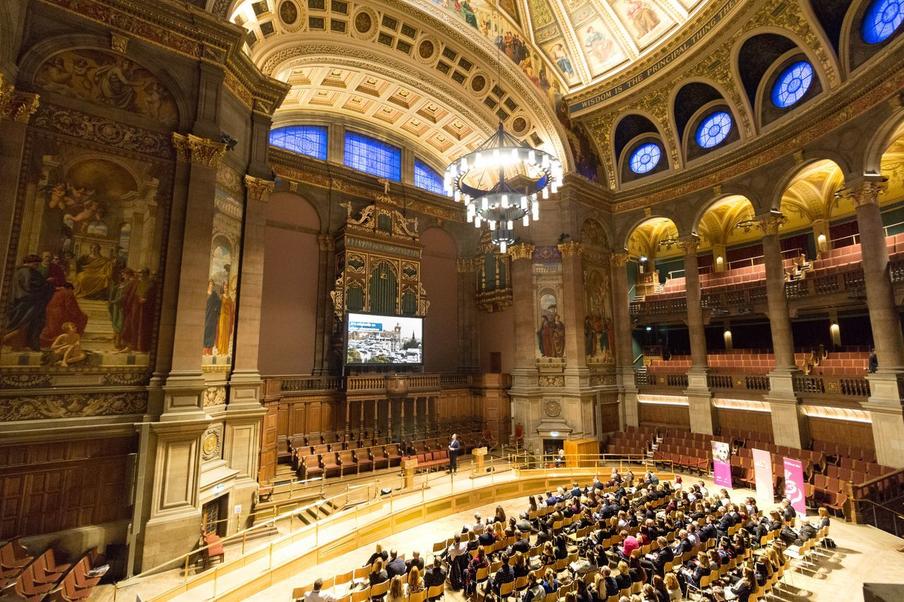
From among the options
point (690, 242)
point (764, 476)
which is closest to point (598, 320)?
point (690, 242)

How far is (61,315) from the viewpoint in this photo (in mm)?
8445

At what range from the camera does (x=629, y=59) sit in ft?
59.3

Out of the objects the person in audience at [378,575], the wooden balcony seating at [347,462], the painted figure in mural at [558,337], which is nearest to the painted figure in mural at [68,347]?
the person in audience at [378,575]

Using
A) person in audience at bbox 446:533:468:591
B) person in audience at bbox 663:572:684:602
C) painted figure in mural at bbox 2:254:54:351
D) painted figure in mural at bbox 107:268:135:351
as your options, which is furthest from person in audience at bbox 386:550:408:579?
painted figure in mural at bbox 2:254:54:351

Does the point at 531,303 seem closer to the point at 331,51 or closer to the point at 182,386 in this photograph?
the point at 331,51

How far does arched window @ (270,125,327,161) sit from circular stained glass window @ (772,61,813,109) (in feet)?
59.1

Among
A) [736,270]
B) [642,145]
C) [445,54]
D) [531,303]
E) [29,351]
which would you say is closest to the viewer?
[29,351]

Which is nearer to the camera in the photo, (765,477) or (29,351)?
(29,351)

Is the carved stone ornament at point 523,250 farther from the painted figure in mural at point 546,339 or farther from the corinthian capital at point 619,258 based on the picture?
the corinthian capital at point 619,258

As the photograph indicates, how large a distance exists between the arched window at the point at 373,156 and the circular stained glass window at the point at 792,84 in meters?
15.9

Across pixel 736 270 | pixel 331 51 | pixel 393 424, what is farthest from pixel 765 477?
pixel 331 51

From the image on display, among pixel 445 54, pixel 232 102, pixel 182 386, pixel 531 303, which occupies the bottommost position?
pixel 182 386

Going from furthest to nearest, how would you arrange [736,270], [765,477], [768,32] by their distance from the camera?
[736,270]
[768,32]
[765,477]

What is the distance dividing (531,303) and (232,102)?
13.1 m
